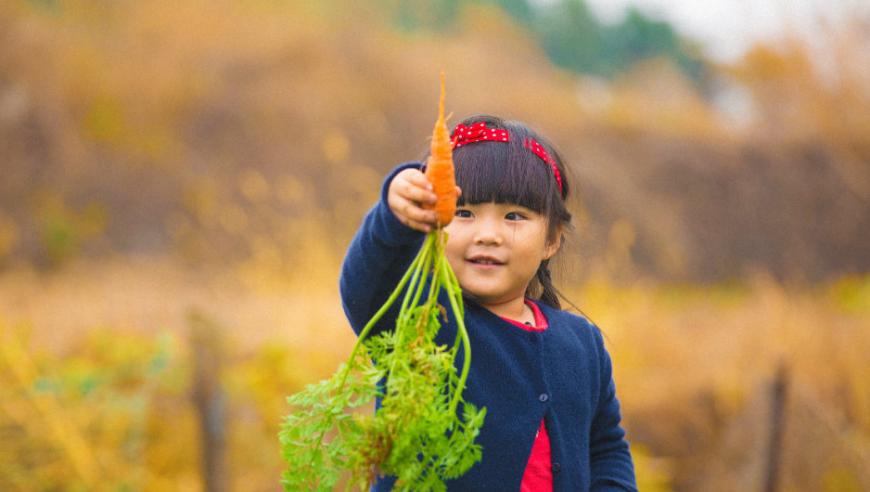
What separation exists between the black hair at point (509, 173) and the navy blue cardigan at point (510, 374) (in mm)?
226

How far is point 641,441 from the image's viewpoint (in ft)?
16.4

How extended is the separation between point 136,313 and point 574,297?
10.4 feet

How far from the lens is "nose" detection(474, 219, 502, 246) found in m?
1.71

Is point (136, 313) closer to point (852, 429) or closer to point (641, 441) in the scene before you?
point (641, 441)

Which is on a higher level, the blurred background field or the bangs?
the blurred background field

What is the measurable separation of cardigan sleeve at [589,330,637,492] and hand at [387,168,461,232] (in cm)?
72

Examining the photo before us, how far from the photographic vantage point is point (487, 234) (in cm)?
172

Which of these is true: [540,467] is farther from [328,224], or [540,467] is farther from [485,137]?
[328,224]

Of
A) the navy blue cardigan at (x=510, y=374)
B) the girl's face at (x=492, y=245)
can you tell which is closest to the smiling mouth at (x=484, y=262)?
the girl's face at (x=492, y=245)

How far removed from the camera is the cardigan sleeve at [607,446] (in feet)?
6.43

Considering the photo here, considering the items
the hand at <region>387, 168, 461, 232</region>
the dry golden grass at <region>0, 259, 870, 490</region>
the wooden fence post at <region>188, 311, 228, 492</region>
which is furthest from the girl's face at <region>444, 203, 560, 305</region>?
the dry golden grass at <region>0, 259, 870, 490</region>

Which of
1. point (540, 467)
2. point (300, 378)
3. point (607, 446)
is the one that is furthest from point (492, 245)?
point (300, 378)

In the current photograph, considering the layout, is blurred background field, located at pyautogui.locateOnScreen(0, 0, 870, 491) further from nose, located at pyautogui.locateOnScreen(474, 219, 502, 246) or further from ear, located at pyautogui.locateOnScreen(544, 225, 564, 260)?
nose, located at pyautogui.locateOnScreen(474, 219, 502, 246)

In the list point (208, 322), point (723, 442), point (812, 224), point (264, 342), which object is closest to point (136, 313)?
point (264, 342)
